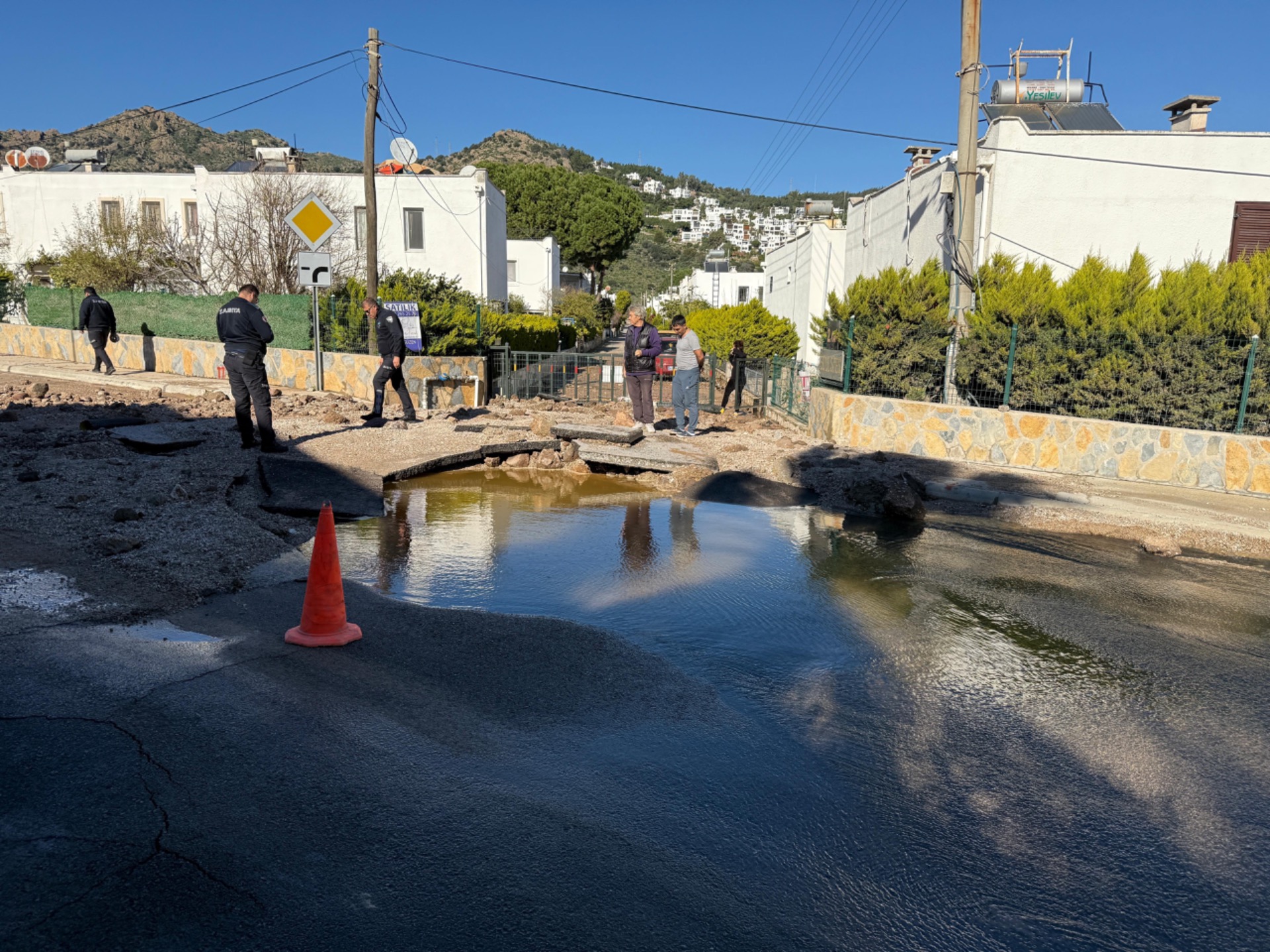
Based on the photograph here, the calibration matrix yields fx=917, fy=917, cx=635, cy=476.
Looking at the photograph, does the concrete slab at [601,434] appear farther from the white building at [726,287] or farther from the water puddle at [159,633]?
the white building at [726,287]

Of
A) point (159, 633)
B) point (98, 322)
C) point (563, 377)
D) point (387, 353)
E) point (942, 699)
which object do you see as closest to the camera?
point (942, 699)

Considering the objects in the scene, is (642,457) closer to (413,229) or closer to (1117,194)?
(1117,194)

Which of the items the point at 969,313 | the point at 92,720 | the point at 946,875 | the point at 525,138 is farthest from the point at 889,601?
the point at 525,138

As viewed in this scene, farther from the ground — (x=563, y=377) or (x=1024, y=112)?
(x=1024, y=112)

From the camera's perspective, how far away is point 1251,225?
1723 cm

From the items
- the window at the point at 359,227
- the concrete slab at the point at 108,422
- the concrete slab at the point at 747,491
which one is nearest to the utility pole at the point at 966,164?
the concrete slab at the point at 747,491

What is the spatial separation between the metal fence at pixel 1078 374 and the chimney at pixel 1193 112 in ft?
28.4

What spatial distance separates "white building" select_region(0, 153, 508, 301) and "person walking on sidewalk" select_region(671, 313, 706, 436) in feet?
66.3

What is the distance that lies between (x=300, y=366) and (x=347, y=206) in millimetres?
16009

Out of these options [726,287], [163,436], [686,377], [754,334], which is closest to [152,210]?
[754,334]

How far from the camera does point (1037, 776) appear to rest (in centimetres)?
420

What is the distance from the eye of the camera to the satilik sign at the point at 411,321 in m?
17.5

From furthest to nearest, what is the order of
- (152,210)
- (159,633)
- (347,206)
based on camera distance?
(152,210) < (347,206) < (159,633)

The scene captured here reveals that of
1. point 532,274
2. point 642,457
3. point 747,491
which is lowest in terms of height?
point 747,491
